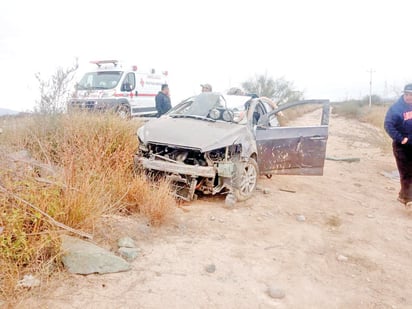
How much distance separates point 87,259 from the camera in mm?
3014

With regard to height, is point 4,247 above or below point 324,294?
above

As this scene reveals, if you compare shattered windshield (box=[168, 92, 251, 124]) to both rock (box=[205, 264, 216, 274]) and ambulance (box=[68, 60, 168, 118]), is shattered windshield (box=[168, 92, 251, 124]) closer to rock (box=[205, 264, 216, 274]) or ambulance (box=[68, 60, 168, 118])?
rock (box=[205, 264, 216, 274])

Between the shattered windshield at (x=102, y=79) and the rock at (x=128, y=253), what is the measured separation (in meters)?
10.3

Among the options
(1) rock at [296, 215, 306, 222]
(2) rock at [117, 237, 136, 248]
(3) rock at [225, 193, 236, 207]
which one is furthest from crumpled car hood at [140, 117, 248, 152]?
(2) rock at [117, 237, 136, 248]

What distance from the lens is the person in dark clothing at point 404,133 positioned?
16.9ft

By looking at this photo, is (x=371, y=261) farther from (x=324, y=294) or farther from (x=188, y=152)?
(x=188, y=152)

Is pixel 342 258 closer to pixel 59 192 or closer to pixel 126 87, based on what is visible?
pixel 59 192

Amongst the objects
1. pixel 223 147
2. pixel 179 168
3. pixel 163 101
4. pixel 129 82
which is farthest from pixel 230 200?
pixel 129 82

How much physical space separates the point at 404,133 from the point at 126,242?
424 cm

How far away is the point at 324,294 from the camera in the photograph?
296cm

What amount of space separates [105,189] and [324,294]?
103 inches

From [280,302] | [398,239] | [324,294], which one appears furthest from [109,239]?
[398,239]

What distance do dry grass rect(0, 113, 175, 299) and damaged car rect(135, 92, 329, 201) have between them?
18.9 inches

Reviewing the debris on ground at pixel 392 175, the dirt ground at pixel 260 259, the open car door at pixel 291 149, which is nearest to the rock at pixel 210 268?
the dirt ground at pixel 260 259
